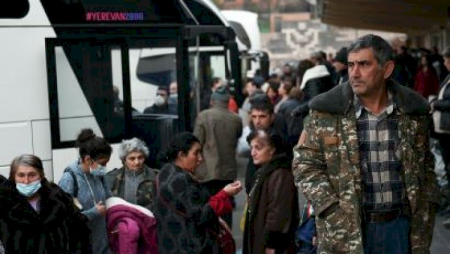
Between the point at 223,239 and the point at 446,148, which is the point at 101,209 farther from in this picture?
the point at 446,148

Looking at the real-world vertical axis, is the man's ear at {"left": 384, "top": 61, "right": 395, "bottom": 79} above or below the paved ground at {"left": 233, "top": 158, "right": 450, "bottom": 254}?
above

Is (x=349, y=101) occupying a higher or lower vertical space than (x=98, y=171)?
higher

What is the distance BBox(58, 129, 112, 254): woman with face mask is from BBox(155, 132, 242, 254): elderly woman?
621mm

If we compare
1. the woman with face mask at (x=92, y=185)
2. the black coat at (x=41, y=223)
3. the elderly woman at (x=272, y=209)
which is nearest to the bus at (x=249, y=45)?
the woman with face mask at (x=92, y=185)

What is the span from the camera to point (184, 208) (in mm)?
7496

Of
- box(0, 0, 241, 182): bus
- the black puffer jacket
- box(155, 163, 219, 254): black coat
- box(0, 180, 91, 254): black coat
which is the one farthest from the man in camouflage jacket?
the black puffer jacket

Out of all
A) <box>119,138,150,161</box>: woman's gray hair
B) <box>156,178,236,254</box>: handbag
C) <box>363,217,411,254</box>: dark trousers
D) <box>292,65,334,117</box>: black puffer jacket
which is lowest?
<box>156,178,236,254</box>: handbag

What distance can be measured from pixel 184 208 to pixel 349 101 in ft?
6.69

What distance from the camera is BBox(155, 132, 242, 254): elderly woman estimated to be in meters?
7.50

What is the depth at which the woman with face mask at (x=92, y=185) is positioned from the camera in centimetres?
811

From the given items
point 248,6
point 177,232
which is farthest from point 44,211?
point 248,6

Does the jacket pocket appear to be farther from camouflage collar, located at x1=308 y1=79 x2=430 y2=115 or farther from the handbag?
the handbag

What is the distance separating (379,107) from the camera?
5828mm

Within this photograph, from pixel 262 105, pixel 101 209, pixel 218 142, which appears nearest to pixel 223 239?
pixel 101 209
